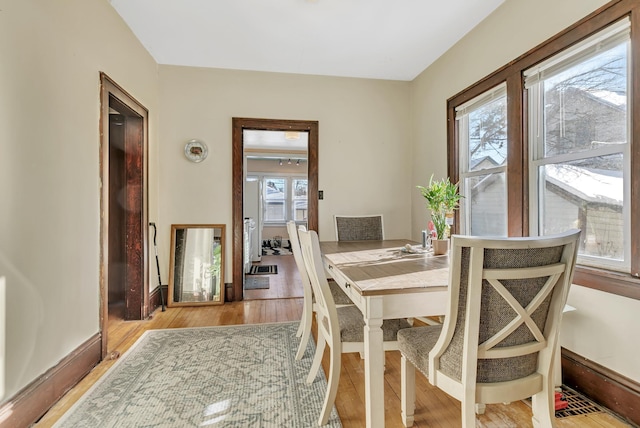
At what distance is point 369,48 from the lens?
9.85 feet

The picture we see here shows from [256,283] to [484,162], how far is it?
3129 mm

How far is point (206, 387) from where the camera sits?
181 centimetres

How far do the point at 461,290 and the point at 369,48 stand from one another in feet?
8.92

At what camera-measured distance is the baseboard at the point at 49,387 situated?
55.2 inches

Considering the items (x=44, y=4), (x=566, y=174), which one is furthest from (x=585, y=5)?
(x=44, y=4)

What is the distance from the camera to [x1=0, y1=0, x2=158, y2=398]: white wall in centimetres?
143

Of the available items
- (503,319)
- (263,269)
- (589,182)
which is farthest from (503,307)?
(263,269)

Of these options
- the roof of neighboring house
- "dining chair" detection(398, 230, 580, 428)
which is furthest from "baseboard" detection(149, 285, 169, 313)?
the roof of neighboring house

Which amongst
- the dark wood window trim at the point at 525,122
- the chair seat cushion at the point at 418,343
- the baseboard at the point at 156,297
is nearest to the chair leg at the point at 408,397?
the chair seat cushion at the point at 418,343

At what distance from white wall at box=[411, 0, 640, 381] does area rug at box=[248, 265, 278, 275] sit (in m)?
2.44

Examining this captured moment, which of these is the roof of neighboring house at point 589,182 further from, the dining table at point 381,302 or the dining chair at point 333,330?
the dining chair at point 333,330

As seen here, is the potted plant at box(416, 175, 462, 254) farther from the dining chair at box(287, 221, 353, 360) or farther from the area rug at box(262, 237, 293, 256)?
the area rug at box(262, 237, 293, 256)

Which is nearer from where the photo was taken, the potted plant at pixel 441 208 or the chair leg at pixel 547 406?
the chair leg at pixel 547 406

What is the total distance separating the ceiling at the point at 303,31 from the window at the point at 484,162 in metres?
0.68
